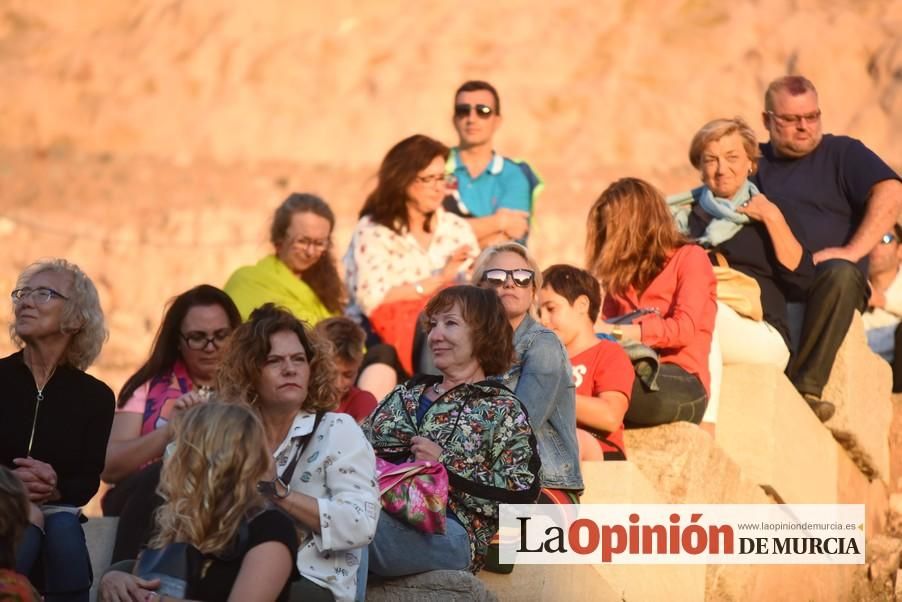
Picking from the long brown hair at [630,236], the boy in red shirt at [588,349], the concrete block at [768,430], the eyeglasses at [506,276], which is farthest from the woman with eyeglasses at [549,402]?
the concrete block at [768,430]

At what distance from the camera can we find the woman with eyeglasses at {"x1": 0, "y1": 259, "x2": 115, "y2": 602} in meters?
5.30

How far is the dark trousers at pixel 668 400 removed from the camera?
293 inches

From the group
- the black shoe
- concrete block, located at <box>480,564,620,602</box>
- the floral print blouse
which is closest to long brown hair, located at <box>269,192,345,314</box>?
the floral print blouse

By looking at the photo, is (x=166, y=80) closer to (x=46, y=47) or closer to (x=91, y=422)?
(x=46, y=47)

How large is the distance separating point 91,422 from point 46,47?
19.2 meters

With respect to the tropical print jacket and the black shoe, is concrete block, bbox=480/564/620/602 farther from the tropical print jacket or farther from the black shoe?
the black shoe

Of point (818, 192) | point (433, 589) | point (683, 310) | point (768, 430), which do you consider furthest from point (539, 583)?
point (818, 192)

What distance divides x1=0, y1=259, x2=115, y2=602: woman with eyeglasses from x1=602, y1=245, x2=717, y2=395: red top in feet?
8.95

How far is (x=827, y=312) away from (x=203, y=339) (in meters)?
3.17

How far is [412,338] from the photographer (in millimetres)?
8500

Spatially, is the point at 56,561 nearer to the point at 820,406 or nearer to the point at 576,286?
the point at 576,286

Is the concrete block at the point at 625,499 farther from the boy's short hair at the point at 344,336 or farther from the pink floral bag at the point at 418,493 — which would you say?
the pink floral bag at the point at 418,493

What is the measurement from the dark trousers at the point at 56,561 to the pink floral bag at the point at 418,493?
93 cm

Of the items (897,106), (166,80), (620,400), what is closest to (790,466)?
(620,400)
